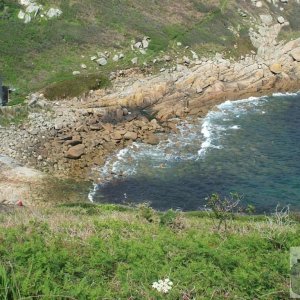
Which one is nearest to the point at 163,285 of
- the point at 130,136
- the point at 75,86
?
the point at 130,136

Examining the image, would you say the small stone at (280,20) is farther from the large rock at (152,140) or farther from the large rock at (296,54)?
the large rock at (152,140)

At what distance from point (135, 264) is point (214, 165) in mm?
37425

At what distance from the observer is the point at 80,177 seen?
1809 inches

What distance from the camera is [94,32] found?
7688 centimetres

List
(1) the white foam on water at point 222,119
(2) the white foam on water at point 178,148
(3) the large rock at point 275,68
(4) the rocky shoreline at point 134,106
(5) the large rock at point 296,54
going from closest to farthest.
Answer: (2) the white foam on water at point 178,148
(4) the rocky shoreline at point 134,106
(1) the white foam on water at point 222,119
(3) the large rock at point 275,68
(5) the large rock at point 296,54

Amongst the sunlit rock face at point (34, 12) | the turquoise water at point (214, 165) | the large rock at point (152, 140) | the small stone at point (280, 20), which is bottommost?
the turquoise water at point (214, 165)

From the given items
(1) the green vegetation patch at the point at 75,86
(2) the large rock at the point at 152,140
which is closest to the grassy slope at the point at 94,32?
(1) the green vegetation patch at the point at 75,86

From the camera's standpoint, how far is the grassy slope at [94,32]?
222ft

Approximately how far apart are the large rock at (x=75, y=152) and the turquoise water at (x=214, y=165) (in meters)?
3.43

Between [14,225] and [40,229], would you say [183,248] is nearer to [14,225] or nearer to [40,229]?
[40,229]

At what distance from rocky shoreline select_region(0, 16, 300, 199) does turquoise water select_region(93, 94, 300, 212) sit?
9.40ft

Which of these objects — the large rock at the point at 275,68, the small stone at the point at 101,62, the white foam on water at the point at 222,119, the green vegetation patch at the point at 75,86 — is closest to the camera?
the white foam on water at the point at 222,119

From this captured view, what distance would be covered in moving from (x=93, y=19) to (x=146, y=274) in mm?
73729

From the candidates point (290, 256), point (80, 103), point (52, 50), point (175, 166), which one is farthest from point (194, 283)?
point (52, 50)
